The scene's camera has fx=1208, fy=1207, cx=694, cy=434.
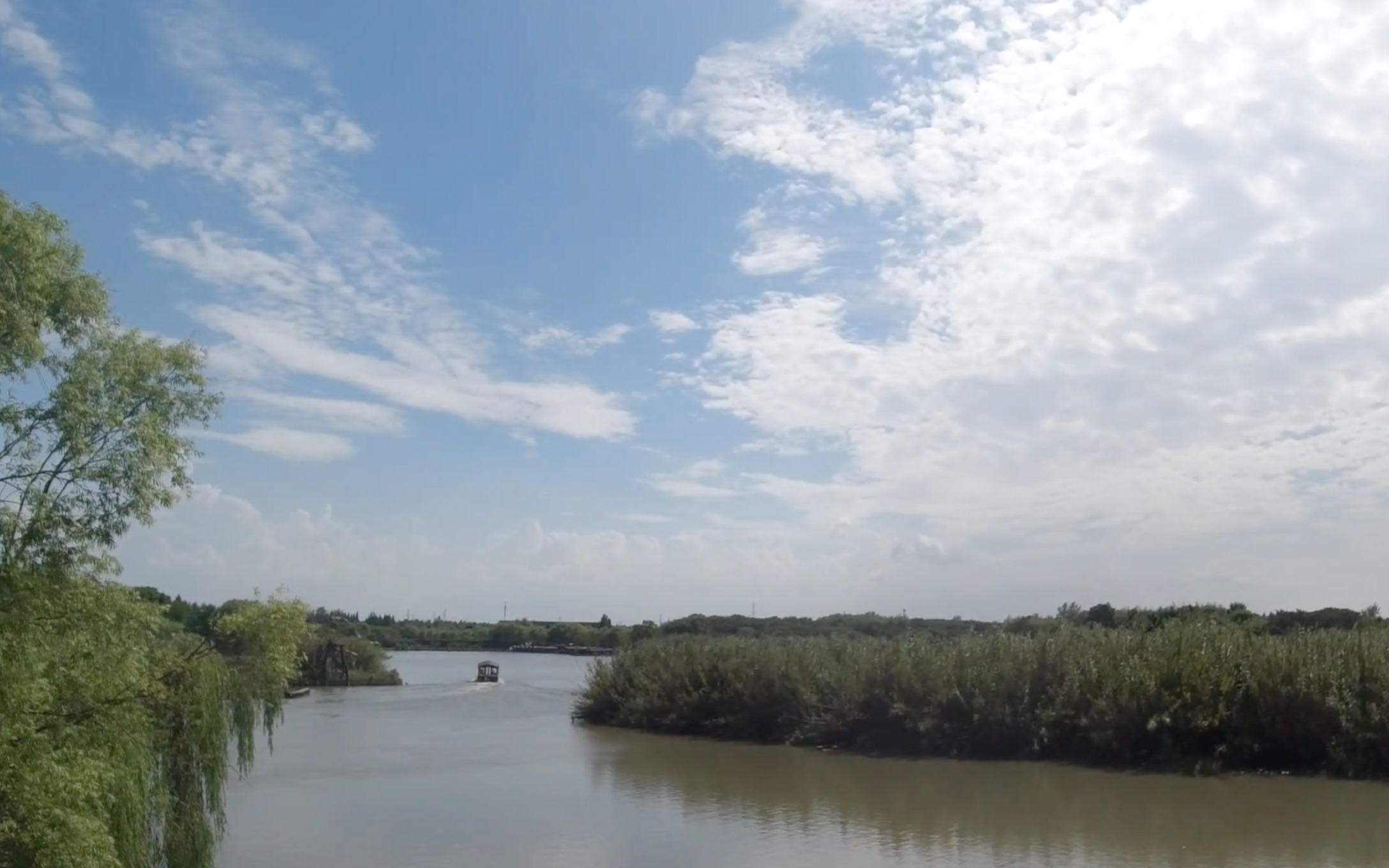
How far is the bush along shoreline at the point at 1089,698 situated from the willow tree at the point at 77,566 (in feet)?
56.2

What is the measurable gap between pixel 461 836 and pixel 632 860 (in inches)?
120

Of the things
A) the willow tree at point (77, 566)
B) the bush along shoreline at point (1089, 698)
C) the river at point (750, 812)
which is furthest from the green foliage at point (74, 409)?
the bush along shoreline at point (1089, 698)

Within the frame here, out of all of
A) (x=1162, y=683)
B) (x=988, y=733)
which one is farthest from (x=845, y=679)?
(x=1162, y=683)

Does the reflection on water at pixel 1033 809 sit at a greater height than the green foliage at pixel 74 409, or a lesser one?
lesser

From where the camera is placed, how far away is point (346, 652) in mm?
50156

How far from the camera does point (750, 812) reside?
19.4 meters

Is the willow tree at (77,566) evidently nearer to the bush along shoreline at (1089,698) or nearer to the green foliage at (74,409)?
the green foliage at (74,409)

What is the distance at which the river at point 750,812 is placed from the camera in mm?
15477

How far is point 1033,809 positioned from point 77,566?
14384 mm

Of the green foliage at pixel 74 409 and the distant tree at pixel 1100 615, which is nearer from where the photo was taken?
the green foliage at pixel 74 409

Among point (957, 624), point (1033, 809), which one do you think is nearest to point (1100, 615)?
point (957, 624)

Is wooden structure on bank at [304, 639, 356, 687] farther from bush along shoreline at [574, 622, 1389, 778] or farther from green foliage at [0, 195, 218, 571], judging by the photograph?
green foliage at [0, 195, 218, 571]

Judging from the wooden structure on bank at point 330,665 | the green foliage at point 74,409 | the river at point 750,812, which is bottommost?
the river at point 750,812

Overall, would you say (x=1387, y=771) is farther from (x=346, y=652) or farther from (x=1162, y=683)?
(x=346, y=652)
